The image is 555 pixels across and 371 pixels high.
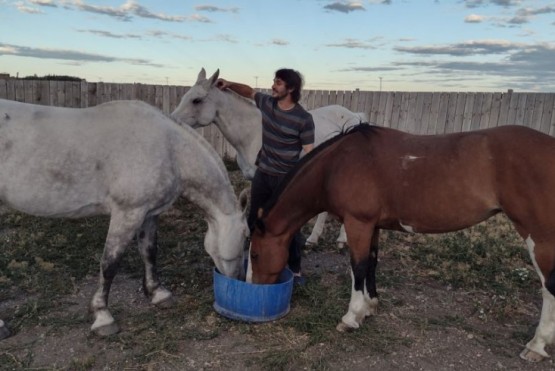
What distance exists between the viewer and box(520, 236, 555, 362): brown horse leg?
3195 mm

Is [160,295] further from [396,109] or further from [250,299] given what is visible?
[396,109]

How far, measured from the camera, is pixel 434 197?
3.49 meters

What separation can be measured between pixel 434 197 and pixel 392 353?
123cm

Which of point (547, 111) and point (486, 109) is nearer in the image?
point (547, 111)

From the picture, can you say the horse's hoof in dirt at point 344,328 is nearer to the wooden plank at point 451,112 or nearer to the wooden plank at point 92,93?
the wooden plank at point 451,112

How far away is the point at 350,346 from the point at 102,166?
2.37m

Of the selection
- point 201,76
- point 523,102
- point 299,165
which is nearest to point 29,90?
point 201,76

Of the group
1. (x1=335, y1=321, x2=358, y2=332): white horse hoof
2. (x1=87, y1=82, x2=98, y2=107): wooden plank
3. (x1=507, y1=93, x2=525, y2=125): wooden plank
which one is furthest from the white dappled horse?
(x1=507, y1=93, x2=525, y2=125): wooden plank

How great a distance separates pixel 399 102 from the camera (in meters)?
10.7

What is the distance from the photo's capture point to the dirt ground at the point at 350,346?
327 cm

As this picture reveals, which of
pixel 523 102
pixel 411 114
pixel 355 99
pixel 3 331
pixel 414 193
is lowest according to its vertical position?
pixel 3 331

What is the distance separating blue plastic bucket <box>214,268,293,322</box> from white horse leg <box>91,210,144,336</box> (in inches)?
32.2

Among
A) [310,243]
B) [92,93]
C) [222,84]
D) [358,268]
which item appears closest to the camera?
[358,268]

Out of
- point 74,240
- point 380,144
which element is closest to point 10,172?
point 74,240
